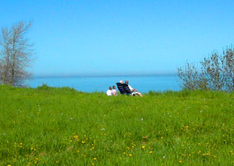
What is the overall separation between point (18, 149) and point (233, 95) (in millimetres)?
11537

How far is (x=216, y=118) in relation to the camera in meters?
8.13

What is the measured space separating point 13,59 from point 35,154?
29580 mm

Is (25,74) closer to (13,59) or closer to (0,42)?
(13,59)

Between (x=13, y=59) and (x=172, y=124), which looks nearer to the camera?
(x=172, y=124)

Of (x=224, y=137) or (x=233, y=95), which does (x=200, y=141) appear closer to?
(x=224, y=137)

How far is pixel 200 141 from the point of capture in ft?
18.8

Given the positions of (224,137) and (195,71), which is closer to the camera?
(224,137)

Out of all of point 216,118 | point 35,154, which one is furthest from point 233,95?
point 35,154

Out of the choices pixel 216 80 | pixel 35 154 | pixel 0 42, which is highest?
pixel 0 42

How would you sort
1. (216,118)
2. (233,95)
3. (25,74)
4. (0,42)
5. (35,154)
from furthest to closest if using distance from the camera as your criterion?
1. (25,74)
2. (0,42)
3. (233,95)
4. (216,118)
5. (35,154)

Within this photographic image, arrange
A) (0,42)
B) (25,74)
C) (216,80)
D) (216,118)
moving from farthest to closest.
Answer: (25,74) → (0,42) → (216,80) → (216,118)

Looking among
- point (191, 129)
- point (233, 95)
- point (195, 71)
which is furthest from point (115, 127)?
point (195, 71)

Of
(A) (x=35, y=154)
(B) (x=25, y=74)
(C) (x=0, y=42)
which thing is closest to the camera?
(A) (x=35, y=154)

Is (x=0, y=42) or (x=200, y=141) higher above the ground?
(x=0, y=42)
